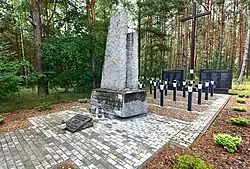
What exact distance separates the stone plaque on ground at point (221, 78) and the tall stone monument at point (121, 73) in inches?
271

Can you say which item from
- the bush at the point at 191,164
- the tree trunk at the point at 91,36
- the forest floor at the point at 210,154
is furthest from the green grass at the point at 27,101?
the bush at the point at 191,164

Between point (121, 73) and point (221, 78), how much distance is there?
777 cm

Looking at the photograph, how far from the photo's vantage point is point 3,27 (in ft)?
22.3

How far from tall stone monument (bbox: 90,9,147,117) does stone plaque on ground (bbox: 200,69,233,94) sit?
6.88 meters

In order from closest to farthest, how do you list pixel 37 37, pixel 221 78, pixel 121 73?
pixel 121 73 → pixel 37 37 → pixel 221 78

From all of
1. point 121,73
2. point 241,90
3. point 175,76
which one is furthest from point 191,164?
point 241,90

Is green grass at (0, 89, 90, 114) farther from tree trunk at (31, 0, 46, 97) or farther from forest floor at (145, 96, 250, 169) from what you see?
forest floor at (145, 96, 250, 169)

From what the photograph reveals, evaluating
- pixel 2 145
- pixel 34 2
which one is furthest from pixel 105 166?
pixel 34 2

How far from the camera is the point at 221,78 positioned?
32.8ft

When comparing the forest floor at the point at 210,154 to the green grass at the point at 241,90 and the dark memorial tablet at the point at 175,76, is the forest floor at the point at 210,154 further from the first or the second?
the dark memorial tablet at the point at 175,76

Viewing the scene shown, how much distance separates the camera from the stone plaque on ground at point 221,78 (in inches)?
385

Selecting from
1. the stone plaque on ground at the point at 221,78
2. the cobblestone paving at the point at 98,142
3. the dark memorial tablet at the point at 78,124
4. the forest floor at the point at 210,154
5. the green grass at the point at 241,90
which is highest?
the stone plaque on ground at the point at 221,78

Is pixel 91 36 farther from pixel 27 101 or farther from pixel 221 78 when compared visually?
pixel 221 78

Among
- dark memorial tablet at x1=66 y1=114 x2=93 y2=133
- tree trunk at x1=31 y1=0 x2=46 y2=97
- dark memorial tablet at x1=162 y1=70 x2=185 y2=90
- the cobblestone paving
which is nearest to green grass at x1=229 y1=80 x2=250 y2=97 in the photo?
dark memorial tablet at x1=162 y1=70 x2=185 y2=90
